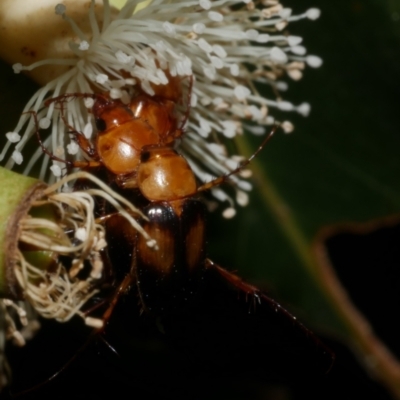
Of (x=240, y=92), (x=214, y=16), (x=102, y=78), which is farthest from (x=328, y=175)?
(x=102, y=78)

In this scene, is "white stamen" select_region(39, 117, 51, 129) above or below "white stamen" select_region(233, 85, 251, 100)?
above

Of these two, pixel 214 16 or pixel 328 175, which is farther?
pixel 328 175

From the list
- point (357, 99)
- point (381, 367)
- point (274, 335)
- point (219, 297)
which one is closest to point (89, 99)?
point (219, 297)

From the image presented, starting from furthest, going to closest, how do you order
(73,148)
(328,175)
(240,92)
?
(328,175)
(240,92)
(73,148)

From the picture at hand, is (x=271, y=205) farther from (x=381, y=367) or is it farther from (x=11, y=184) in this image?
(x=11, y=184)

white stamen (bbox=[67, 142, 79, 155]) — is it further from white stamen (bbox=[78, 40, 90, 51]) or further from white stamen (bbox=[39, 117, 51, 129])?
white stamen (bbox=[78, 40, 90, 51])

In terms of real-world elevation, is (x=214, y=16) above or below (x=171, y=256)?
above

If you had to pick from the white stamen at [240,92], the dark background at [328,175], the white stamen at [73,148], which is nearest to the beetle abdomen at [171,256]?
the white stamen at [73,148]

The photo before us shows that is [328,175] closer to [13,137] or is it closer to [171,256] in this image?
[171,256]

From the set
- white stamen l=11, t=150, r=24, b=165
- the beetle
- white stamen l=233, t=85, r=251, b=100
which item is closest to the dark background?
white stamen l=233, t=85, r=251, b=100

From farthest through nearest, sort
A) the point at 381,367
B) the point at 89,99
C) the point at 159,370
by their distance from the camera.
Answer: the point at 159,370 → the point at 381,367 → the point at 89,99

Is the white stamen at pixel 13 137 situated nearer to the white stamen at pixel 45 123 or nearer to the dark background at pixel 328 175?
the white stamen at pixel 45 123
